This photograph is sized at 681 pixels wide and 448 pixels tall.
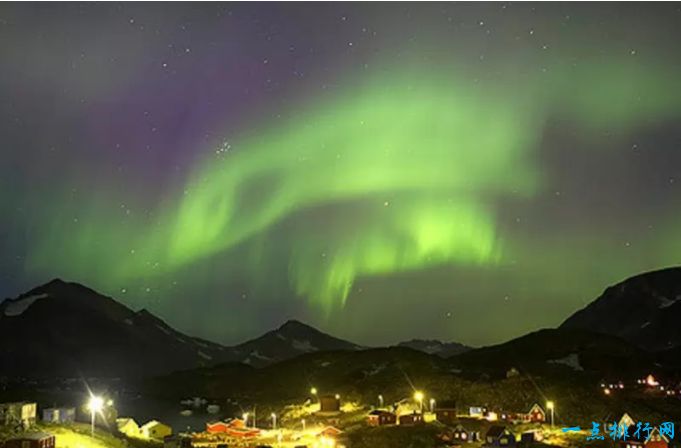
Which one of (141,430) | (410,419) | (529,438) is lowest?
(529,438)

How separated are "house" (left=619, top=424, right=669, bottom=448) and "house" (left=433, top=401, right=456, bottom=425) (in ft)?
102

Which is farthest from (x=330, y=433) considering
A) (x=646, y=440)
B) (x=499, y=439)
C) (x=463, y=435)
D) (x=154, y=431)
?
(x=646, y=440)

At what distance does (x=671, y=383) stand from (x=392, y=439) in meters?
79.1

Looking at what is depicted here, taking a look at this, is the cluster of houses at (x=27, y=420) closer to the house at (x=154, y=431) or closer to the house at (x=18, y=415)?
the house at (x=18, y=415)

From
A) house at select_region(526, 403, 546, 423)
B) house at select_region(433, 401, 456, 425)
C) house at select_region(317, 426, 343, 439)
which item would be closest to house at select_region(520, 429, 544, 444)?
house at select_region(526, 403, 546, 423)

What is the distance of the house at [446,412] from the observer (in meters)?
105

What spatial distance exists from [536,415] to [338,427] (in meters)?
29.4

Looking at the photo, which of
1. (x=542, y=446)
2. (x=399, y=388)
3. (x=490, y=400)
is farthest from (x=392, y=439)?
(x=399, y=388)

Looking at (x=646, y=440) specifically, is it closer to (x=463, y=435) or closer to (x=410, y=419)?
(x=463, y=435)

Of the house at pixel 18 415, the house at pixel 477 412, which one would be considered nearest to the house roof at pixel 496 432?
the house at pixel 477 412

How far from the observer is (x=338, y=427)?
360ft

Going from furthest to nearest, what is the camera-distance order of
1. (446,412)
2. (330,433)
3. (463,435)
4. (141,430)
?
(141,430)
(446,412)
(330,433)
(463,435)

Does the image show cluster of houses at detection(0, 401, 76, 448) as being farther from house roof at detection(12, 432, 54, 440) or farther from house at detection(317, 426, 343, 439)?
house at detection(317, 426, 343, 439)

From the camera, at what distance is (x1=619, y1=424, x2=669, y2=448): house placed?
73.9 metres
